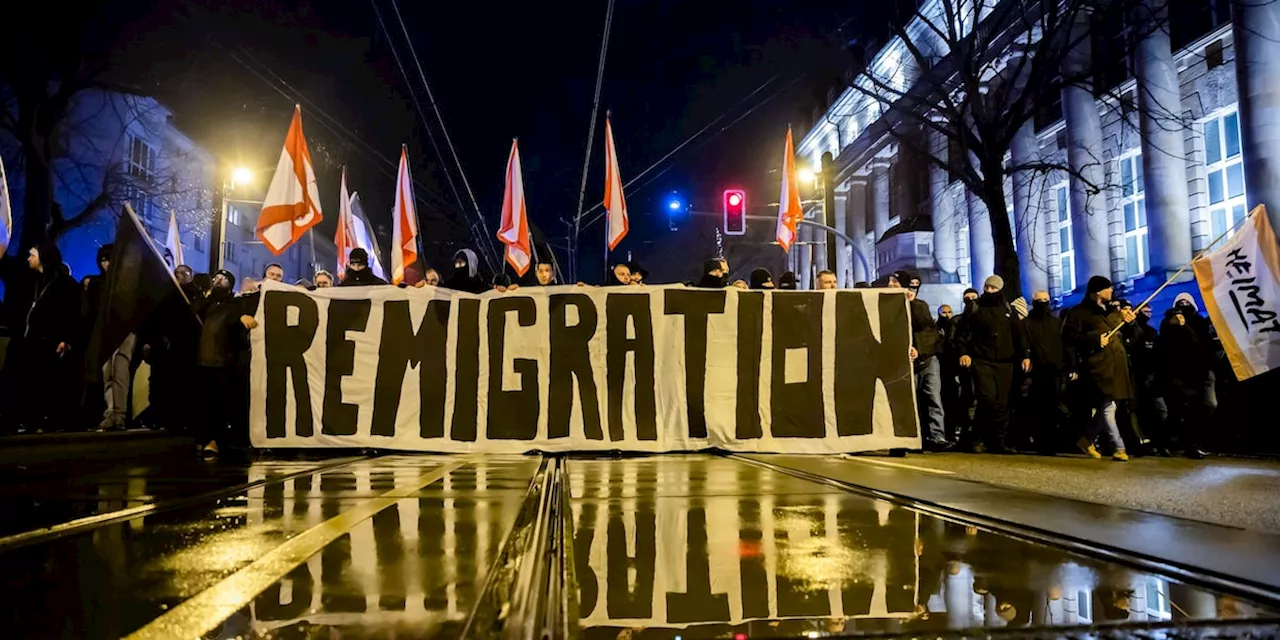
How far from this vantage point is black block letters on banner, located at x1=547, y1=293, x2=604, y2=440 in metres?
8.88

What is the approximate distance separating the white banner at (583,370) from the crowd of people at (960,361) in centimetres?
47

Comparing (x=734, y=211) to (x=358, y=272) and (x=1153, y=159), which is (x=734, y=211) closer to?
(x=1153, y=159)

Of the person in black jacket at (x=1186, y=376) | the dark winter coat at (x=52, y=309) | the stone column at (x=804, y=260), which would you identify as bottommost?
the person in black jacket at (x=1186, y=376)

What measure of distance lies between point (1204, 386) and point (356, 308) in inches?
370

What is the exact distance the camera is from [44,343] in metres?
9.41

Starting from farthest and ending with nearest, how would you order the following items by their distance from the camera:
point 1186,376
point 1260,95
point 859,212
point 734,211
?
point 859,212, point 734,211, point 1260,95, point 1186,376

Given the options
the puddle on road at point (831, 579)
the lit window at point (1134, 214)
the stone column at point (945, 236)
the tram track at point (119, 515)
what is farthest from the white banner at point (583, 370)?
the stone column at point (945, 236)

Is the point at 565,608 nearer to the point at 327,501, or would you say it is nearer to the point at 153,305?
the point at 327,501

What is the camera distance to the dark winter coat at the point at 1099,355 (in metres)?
8.23

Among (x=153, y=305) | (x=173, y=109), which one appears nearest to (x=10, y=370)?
Answer: (x=153, y=305)

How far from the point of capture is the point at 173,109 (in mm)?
35156

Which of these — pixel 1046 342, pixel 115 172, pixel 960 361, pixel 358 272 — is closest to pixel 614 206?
pixel 358 272

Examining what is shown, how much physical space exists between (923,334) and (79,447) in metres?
9.13

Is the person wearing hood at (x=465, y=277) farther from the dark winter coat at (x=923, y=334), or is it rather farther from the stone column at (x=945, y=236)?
the stone column at (x=945, y=236)
